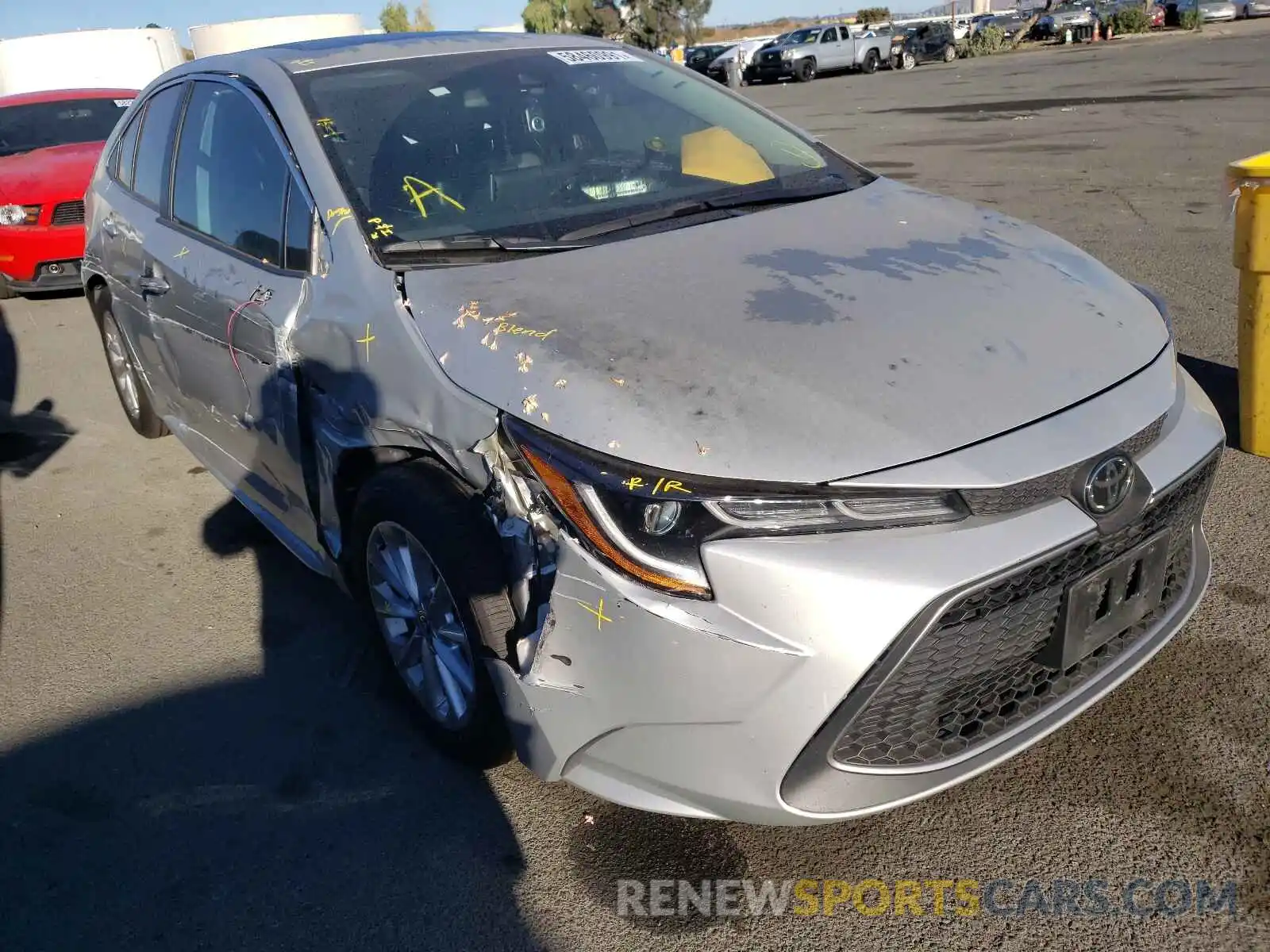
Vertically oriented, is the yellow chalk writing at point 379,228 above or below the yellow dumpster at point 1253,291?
above

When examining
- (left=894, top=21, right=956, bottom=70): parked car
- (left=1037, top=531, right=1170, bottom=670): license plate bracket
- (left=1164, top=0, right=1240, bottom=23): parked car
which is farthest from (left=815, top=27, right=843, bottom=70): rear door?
(left=1037, top=531, right=1170, bottom=670): license plate bracket

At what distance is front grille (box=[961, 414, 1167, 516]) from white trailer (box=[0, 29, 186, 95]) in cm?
2109

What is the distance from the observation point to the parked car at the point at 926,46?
36188 millimetres

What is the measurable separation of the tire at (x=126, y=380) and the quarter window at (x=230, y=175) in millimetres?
1410

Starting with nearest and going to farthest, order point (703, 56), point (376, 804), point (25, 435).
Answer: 1. point (376, 804)
2. point (25, 435)
3. point (703, 56)

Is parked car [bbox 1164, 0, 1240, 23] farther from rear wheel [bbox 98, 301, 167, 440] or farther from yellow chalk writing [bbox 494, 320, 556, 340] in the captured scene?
yellow chalk writing [bbox 494, 320, 556, 340]

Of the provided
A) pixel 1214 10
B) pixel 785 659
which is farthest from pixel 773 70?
pixel 785 659

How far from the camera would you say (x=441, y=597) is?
2.44m

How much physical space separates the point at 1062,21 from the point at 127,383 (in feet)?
142

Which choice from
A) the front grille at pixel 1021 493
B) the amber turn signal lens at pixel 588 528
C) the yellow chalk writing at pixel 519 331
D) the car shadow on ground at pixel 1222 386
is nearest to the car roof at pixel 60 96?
the yellow chalk writing at pixel 519 331

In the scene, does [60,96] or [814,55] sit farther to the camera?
[814,55]

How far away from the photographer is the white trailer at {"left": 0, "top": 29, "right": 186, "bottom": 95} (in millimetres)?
19328

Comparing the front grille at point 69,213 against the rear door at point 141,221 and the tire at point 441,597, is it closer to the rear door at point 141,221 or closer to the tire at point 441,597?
the rear door at point 141,221

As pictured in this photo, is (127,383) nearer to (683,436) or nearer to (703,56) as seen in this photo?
(683,436)
